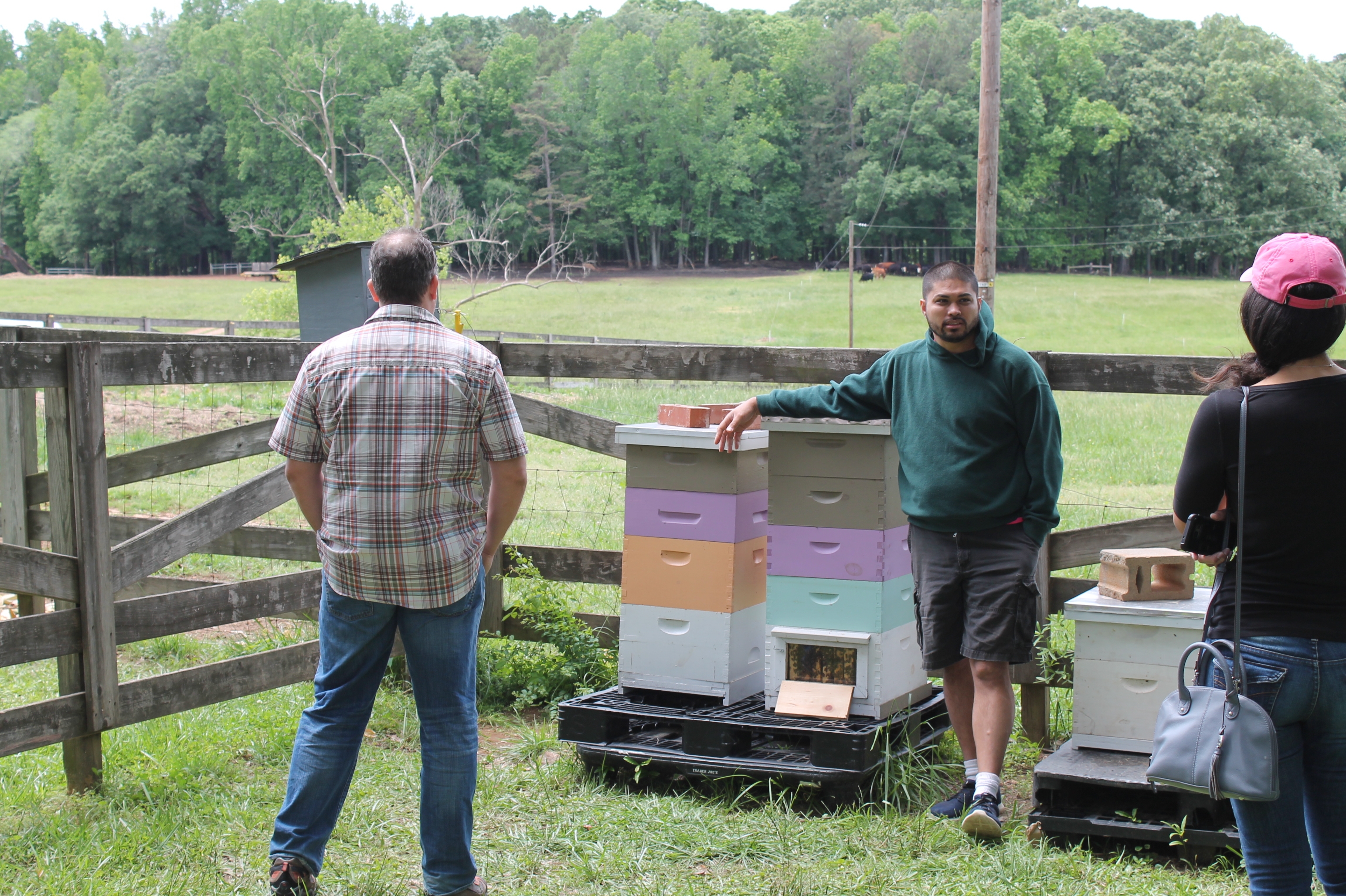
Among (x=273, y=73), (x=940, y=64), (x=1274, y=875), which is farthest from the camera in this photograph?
(x=940, y=64)

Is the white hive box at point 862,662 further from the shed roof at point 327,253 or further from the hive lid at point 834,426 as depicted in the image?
Result: the shed roof at point 327,253

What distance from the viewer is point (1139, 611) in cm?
405

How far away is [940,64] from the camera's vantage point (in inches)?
3637

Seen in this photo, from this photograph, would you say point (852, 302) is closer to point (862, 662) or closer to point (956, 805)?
point (862, 662)

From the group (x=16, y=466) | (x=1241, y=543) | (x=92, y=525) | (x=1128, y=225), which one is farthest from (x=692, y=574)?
(x=1128, y=225)

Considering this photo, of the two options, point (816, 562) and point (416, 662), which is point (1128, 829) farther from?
point (416, 662)

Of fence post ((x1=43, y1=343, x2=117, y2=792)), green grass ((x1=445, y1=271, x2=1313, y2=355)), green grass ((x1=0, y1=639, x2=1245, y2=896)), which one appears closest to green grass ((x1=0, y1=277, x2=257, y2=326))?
green grass ((x1=445, y1=271, x2=1313, y2=355))

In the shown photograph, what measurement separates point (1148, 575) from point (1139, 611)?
0.58 feet

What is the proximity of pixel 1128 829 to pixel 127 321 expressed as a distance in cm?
4174

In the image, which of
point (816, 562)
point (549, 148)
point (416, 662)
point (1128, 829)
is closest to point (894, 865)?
point (1128, 829)

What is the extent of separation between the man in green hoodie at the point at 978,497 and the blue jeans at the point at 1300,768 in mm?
1547

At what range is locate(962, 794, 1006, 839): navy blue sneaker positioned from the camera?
385cm

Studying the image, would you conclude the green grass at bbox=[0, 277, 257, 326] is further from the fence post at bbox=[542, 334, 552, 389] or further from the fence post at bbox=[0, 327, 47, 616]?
the fence post at bbox=[0, 327, 47, 616]

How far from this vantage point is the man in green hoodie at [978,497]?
398 centimetres
